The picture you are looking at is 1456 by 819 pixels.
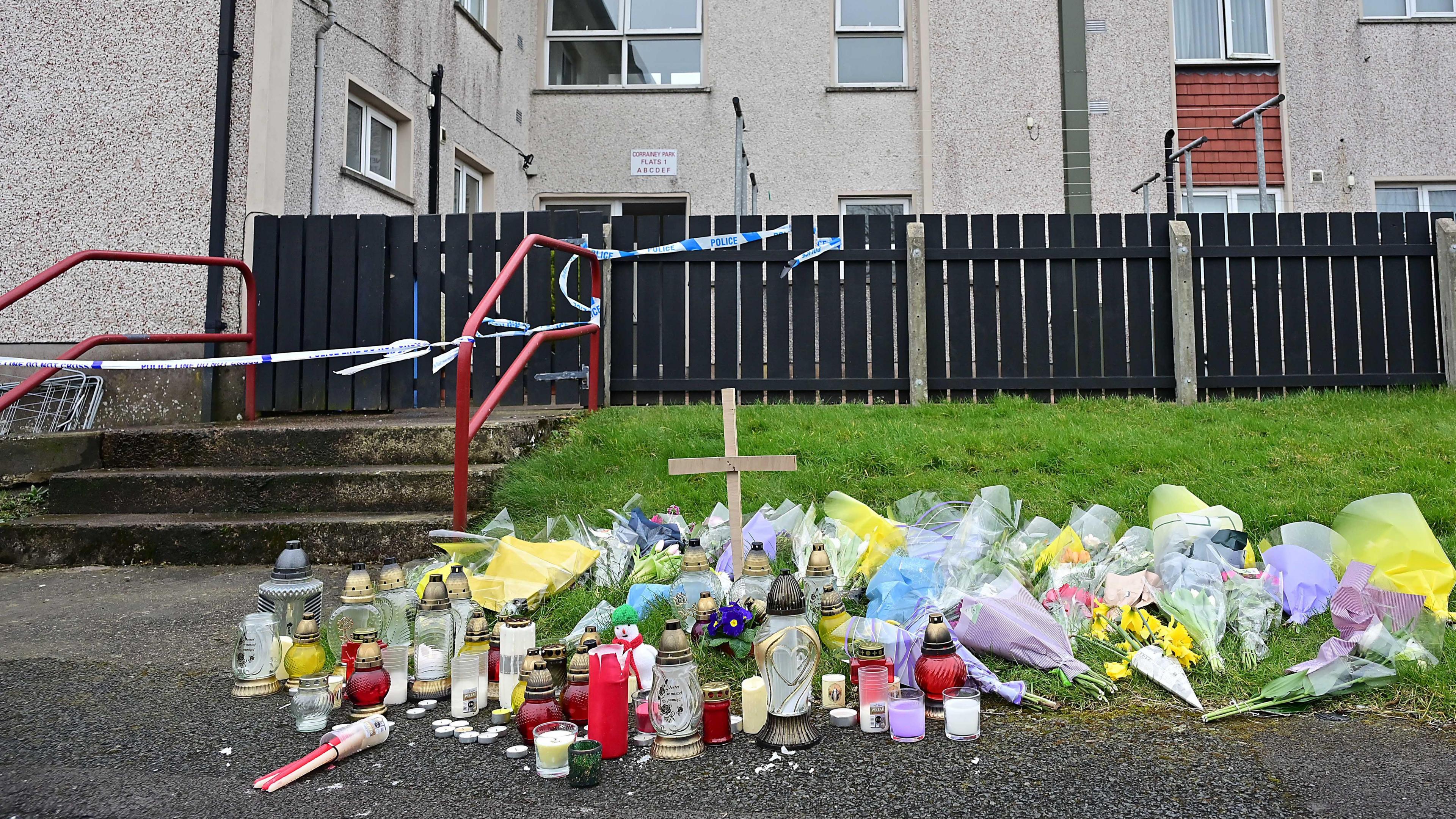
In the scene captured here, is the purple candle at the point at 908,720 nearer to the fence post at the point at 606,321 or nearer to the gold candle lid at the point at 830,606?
the gold candle lid at the point at 830,606

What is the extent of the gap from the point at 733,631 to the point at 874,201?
9.74 meters

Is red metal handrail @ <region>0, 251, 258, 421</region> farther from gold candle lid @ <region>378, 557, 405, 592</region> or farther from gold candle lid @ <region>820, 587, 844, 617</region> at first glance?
gold candle lid @ <region>820, 587, 844, 617</region>

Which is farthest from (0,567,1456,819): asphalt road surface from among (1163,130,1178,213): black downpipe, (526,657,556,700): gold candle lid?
(1163,130,1178,213): black downpipe

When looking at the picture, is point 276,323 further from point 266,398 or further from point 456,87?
point 456,87

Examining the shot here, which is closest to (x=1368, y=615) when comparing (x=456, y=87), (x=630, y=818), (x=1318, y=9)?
(x=630, y=818)

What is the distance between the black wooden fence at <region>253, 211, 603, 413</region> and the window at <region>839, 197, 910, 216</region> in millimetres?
5599

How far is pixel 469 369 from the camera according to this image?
4793 millimetres

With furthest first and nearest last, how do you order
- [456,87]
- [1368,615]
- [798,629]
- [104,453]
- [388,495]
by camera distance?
1. [456,87]
2. [104,453]
3. [388,495]
4. [1368,615]
5. [798,629]

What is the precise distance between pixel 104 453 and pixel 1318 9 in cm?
1417

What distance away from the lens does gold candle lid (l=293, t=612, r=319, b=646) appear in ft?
9.22

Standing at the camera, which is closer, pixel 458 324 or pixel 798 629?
pixel 798 629

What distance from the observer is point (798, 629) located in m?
2.50

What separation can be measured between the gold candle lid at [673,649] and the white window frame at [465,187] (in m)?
8.49

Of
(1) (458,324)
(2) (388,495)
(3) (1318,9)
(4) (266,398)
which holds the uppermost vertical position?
(3) (1318,9)
